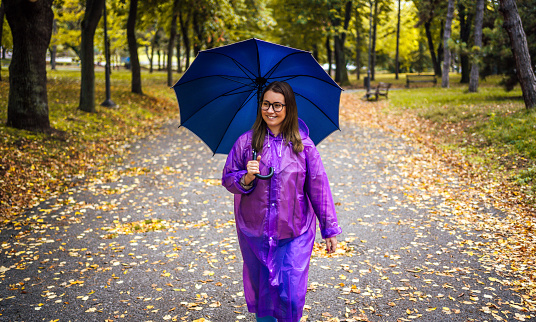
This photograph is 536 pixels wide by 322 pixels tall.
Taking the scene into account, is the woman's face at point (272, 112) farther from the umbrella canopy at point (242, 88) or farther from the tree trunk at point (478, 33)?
the tree trunk at point (478, 33)

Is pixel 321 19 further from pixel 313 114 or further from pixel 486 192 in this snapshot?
pixel 313 114

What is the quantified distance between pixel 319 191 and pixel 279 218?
344 mm

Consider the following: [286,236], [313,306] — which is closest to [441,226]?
[313,306]

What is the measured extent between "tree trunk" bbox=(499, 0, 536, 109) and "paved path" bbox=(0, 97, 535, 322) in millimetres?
4746

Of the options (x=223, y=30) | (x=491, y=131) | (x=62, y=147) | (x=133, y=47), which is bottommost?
(x=62, y=147)

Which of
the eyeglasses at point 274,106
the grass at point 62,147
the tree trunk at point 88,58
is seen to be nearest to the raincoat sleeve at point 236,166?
the eyeglasses at point 274,106

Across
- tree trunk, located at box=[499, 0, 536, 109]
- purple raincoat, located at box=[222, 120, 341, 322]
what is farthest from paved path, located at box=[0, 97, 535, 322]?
tree trunk, located at box=[499, 0, 536, 109]

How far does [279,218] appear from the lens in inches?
121

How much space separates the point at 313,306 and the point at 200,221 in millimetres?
3233

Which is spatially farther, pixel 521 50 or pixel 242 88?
pixel 521 50

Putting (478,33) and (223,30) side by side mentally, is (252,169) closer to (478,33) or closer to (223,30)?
(223,30)

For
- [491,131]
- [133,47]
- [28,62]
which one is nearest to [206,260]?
[28,62]

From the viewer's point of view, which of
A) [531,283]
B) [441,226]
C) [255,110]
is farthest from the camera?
[441,226]

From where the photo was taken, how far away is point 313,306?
4.63 meters
